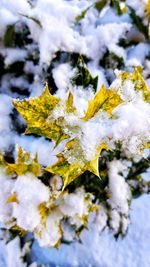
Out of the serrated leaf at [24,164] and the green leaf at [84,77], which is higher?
the green leaf at [84,77]

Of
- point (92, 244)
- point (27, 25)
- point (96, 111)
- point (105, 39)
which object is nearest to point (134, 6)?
point (105, 39)

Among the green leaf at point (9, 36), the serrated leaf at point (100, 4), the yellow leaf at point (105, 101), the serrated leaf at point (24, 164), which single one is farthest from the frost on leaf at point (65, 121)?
the serrated leaf at point (100, 4)

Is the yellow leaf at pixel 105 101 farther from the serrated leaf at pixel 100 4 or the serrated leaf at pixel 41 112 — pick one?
the serrated leaf at pixel 100 4

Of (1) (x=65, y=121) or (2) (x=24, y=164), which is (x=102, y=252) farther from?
(1) (x=65, y=121)

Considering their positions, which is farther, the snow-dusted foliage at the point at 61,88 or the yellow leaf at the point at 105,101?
the snow-dusted foliage at the point at 61,88

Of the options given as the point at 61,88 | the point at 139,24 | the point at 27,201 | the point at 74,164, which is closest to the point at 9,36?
the point at 61,88

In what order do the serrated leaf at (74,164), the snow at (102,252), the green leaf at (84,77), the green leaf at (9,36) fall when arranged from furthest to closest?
the snow at (102,252)
the green leaf at (9,36)
the green leaf at (84,77)
the serrated leaf at (74,164)
